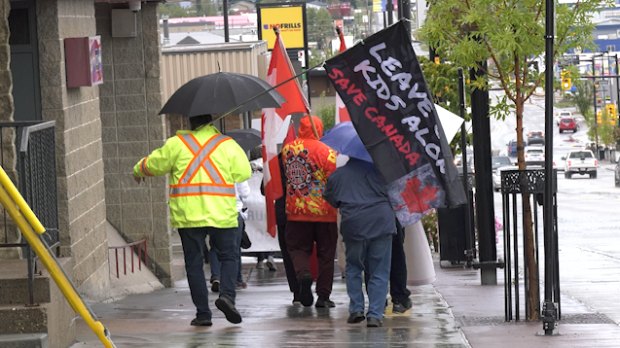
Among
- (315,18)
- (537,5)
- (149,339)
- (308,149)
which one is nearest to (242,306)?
(308,149)

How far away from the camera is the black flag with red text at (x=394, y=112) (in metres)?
7.26

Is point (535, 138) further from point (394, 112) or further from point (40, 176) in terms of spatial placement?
point (40, 176)

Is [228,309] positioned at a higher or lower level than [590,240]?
higher

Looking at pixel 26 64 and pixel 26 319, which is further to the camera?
pixel 26 64

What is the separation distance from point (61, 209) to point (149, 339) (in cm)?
199

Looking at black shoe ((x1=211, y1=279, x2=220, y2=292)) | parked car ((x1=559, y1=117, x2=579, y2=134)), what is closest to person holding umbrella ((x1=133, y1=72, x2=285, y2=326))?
black shoe ((x1=211, y1=279, x2=220, y2=292))

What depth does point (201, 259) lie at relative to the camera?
24.3ft

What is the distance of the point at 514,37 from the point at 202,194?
2645mm

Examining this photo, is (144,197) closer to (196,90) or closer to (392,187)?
(196,90)

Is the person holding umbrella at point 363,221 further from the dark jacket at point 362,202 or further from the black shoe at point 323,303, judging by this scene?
the black shoe at point 323,303

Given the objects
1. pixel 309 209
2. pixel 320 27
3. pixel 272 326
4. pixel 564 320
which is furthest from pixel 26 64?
pixel 320 27

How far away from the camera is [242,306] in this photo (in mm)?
8695

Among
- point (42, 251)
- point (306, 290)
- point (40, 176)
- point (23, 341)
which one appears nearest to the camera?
point (42, 251)

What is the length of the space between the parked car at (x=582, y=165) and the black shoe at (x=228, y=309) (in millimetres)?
47351
